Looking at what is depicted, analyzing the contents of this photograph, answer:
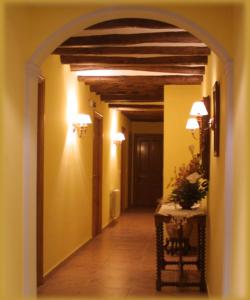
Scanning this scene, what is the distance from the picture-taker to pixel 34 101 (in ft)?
11.4

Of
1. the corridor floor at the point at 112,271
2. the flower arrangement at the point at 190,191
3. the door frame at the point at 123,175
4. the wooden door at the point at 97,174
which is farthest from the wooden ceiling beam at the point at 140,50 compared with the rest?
the door frame at the point at 123,175

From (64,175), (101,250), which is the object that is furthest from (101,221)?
(64,175)

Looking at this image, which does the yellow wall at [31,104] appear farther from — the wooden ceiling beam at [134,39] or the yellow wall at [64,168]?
the yellow wall at [64,168]

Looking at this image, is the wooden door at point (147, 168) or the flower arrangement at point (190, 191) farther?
the wooden door at point (147, 168)

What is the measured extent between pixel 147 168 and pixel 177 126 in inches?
253

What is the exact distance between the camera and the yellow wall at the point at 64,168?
5.61 meters

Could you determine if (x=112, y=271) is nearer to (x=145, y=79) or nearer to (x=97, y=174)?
(x=145, y=79)

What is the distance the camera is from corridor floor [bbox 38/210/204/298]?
5.07 meters

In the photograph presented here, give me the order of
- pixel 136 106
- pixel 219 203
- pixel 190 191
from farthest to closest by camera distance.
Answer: pixel 136 106 < pixel 190 191 < pixel 219 203

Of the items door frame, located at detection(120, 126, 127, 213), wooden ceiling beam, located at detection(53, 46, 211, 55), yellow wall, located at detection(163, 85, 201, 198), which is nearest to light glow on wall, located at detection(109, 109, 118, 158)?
door frame, located at detection(120, 126, 127, 213)

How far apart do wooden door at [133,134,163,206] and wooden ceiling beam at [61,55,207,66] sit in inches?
318

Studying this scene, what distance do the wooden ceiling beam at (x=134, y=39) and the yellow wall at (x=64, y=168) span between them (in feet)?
1.99

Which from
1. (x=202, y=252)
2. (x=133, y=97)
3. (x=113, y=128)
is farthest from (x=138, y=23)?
(x=113, y=128)

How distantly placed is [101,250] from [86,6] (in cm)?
480
